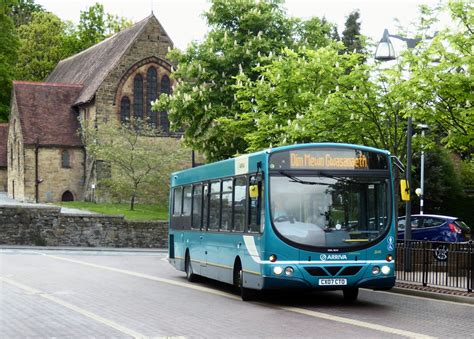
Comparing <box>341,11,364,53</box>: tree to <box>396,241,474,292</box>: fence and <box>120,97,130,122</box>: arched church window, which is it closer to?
<box>120,97,130,122</box>: arched church window

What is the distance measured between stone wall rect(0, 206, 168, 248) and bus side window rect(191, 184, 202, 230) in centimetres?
2377

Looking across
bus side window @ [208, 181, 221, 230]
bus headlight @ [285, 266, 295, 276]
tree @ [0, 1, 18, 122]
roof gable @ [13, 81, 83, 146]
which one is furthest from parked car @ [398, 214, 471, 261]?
tree @ [0, 1, 18, 122]

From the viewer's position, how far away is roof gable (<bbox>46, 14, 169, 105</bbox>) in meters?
A: 67.1

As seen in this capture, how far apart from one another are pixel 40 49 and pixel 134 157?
3944 centimetres

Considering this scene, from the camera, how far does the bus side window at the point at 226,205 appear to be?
1908 cm

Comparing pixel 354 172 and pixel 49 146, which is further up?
pixel 49 146

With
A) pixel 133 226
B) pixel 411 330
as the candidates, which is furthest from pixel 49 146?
pixel 411 330

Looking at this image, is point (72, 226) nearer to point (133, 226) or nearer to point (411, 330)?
point (133, 226)

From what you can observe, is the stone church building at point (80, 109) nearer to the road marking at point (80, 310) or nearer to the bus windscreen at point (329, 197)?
the road marking at point (80, 310)

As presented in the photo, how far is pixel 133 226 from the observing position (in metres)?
47.3

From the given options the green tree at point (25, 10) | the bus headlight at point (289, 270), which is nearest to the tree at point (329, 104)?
the bus headlight at point (289, 270)

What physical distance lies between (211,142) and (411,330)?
3386 cm

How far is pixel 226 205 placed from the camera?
63.6 ft

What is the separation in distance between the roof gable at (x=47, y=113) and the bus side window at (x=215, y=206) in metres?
49.4
